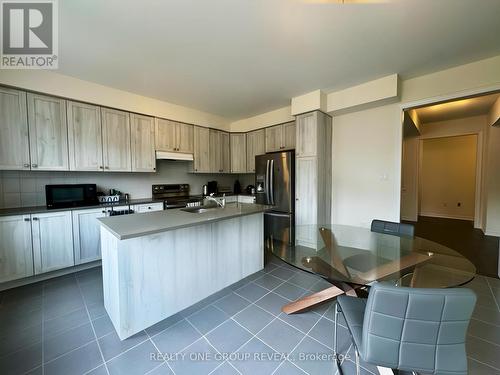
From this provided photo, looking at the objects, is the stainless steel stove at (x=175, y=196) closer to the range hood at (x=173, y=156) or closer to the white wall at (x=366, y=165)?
the range hood at (x=173, y=156)

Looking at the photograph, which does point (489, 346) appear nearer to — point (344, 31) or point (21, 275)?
point (344, 31)

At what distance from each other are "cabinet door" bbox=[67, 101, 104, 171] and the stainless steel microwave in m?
0.27

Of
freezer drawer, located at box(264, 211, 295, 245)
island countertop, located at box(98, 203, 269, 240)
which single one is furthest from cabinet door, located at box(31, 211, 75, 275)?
freezer drawer, located at box(264, 211, 295, 245)

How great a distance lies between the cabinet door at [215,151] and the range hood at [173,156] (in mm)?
547

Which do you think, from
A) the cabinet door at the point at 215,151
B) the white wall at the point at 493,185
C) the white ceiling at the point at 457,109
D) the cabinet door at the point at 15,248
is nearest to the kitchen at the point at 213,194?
the cabinet door at the point at 15,248

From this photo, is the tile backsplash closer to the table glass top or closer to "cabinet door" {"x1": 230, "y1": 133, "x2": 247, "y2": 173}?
"cabinet door" {"x1": 230, "y1": 133, "x2": 247, "y2": 173}

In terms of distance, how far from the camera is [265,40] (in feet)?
6.72

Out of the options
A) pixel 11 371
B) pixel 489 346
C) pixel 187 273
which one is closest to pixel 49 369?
pixel 11 371

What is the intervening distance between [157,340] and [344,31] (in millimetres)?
3237

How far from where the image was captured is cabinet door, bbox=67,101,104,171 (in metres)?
2.73

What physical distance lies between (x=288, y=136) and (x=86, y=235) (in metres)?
3.65

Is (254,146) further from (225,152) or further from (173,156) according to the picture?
(173,156)

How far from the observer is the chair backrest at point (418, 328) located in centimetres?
80

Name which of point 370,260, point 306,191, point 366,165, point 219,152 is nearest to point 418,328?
point 370,260
